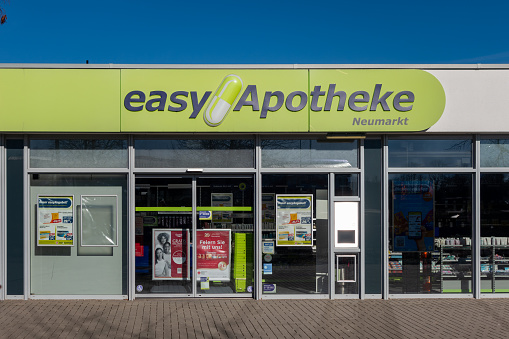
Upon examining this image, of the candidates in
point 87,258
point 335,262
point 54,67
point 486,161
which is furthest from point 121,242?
point 486,161

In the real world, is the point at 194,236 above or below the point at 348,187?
below

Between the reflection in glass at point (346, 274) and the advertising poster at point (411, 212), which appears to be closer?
the reflection in glass at point (346, 274)

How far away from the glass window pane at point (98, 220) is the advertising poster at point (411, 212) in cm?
493

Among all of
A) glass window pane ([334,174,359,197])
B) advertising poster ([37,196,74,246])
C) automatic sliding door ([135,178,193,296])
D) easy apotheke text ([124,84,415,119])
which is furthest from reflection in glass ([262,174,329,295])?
advertising poster ([37,196,74,246])

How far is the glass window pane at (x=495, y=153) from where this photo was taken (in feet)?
30.2

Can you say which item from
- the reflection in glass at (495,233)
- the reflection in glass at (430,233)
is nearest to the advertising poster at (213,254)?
the reflection in glass at (430,233)

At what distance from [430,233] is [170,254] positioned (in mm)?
4609

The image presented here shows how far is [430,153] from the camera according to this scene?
363 inches

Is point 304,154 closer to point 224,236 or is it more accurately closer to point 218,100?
point 218,100

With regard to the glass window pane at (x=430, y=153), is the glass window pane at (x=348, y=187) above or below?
below

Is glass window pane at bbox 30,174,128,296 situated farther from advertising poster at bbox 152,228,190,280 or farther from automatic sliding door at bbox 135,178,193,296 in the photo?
advertising poster at bbox 152,228,190,280

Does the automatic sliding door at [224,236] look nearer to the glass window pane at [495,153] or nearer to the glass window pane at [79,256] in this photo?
the glass window pane at [79,256]

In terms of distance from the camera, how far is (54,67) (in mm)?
8758

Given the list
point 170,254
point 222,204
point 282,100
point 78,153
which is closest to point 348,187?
point 282,100
